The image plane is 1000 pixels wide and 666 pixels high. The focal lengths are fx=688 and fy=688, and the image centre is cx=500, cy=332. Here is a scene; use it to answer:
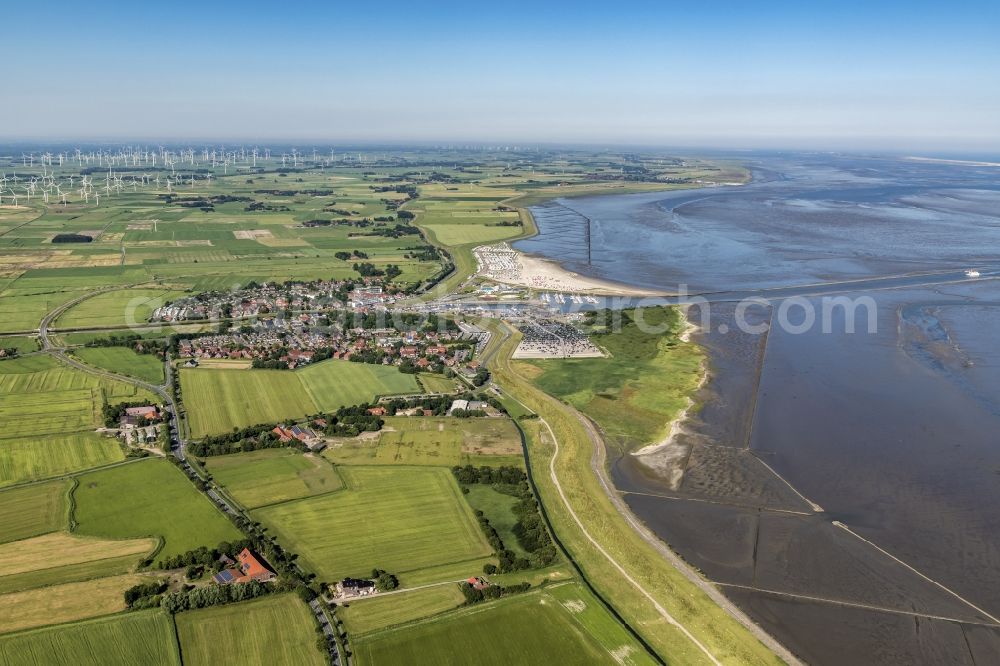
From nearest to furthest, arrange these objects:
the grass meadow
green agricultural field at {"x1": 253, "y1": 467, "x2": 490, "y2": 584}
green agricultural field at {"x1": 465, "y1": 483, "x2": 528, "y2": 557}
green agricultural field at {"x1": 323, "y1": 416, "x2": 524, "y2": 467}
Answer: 1. the grass meadow
2. green agricultural field at {"x1": 253, "y1": 467, "x2": 490, "y2": 584}
3. green agricultural field at {"x1": 465, "y1": 483, "x2": 528, "y2": 557}
4. green agricultural field at {"x1": 323, "y1": 416, "x2": 524, "y2": 467}

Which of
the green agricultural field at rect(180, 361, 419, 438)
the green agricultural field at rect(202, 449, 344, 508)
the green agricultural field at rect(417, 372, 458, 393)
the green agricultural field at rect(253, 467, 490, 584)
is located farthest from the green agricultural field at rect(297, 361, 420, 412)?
the green agricultural field at rect(253, 467, 490, 584)

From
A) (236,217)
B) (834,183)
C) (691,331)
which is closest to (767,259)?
(691,331)

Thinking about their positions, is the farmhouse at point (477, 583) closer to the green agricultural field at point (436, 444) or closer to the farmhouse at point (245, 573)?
the farmhouse at point (245, 573)

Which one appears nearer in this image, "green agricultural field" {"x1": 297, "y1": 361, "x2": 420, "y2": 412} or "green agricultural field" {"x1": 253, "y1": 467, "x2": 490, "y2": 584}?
"green agricultural field" {"x1": 253, "y1": 467, "x2": 490, "y2": 584}

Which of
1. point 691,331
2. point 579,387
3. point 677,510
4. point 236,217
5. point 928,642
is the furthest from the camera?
point 236,217

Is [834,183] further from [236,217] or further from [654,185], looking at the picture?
[236,217]

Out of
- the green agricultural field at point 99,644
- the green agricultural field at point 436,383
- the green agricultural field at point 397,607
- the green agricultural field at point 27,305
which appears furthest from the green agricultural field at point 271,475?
the green agricultural field at point 27,305

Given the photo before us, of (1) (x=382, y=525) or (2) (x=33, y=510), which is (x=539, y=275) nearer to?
(1) (x=382, y=525)

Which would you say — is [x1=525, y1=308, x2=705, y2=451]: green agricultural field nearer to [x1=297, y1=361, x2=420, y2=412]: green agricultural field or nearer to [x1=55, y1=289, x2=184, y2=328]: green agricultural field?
[x1=297, y1=361, x2=420, y2=412]: green agricultural field
